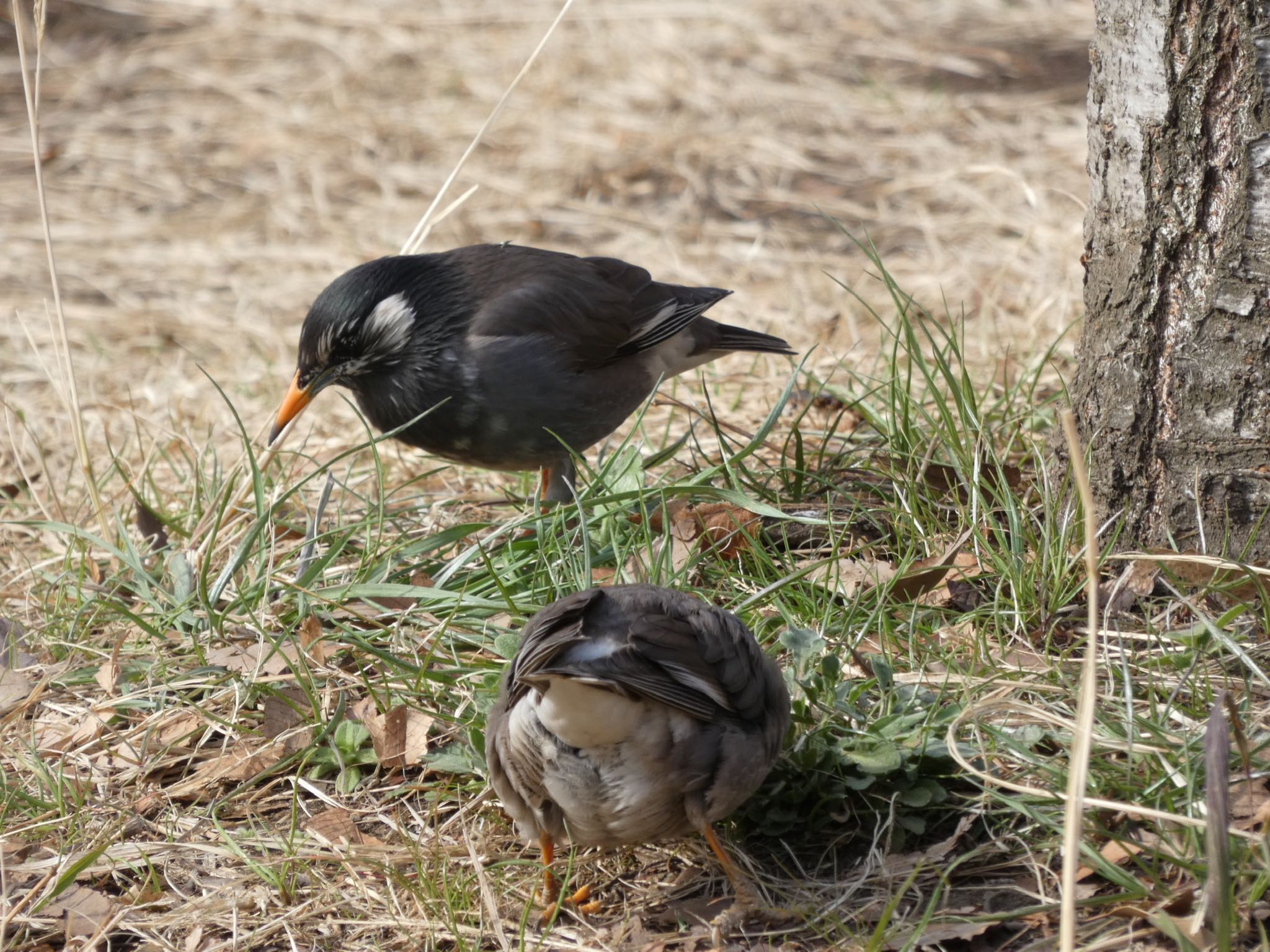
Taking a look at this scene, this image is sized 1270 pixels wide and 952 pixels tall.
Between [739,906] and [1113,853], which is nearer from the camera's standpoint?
[1113,853]

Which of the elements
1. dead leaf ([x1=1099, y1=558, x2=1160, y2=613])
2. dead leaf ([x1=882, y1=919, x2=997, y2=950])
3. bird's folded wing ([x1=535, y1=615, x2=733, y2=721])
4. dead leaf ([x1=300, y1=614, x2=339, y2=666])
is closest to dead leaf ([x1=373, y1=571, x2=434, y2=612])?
dead leaf ([x1=300, y1=614, x2=339, y2=666])

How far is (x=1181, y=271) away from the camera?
9.85 ft

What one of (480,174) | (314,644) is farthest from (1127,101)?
(480,174)

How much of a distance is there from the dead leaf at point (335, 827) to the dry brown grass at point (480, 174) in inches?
17.6

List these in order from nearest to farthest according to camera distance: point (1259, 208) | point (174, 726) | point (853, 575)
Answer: point (1259, 208) < point (174, 726) < point (853, 575)

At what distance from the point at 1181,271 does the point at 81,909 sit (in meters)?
2.75

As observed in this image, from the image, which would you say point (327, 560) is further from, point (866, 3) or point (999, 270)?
point (866, 3)

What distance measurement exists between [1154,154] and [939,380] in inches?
74.6

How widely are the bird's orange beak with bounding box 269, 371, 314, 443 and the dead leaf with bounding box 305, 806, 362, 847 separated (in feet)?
4.66

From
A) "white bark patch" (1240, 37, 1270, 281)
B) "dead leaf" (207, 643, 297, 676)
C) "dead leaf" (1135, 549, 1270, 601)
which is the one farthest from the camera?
"dead leaf" (207, 643, 297, 676)

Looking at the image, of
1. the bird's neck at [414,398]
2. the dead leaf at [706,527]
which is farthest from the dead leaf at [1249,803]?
the bird's neck at [414,398]

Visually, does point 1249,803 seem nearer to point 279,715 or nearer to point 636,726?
point 636,726

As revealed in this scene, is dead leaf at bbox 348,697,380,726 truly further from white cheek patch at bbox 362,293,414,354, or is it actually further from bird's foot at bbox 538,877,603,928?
white cheek patch at bbox 362,293,414,354

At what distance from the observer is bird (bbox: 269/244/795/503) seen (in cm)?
412
